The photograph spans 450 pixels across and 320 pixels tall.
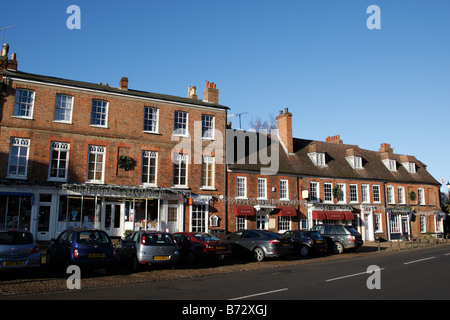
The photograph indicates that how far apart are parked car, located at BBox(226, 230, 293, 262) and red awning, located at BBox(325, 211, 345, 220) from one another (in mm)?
12927

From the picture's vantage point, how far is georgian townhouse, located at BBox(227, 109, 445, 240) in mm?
27719

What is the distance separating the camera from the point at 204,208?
25500 mm

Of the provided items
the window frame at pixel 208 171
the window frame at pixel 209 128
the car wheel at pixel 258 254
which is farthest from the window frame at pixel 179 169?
the car wheel at pixel 258 254

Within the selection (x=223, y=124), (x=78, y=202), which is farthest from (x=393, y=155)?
(x=78, y=202)

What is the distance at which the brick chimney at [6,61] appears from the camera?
72.2 feet

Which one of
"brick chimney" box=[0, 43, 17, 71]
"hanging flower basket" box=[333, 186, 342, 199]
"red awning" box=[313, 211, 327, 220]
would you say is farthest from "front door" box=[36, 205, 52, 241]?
"hanging flower basket" box=[333, 186, 342, 199]

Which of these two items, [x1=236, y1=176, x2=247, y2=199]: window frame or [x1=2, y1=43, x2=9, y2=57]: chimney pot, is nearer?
[x1=2, y1=43, x2=9, y2=57]: chimney pot

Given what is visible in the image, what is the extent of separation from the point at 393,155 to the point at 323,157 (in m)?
11.3

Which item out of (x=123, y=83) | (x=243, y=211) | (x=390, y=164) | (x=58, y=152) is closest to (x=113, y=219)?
(x=58, y=152)

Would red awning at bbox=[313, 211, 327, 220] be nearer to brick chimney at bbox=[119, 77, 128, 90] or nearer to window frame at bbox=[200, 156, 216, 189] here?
window frame at bbox=[200, 156, 216, 189]

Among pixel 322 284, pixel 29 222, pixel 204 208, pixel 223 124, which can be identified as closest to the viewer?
pixel 322 284

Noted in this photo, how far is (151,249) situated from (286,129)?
21.6 meters
